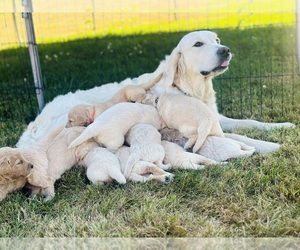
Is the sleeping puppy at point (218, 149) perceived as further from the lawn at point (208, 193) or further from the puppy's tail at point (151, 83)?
the puppy's tail at point (151, 83)

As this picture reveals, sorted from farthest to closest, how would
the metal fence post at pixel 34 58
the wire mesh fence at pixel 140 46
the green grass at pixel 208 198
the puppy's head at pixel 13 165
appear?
the metal fence post at pixel 34 58
the wire mesh fence at pixel 140 46
the puppy's head at pixel 13 165
the green grass at pixel 208 198

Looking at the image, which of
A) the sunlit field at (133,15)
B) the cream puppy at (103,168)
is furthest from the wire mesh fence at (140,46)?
the cream puppy at (103,168)

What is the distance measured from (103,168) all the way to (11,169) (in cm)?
33

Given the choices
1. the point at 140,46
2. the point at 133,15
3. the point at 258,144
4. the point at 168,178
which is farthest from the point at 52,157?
the point at 140,46

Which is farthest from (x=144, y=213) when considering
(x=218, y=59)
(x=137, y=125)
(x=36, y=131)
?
(x=36, y=131)

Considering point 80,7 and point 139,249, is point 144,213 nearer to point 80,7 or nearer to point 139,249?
point 139,249

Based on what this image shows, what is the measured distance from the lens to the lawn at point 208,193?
166cm

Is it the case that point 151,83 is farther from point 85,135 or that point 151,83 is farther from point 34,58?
point 34,58

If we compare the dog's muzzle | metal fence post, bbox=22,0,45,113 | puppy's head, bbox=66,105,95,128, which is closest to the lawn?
metal fence post, bbox=22,0,45,113

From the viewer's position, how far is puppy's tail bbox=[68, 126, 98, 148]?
84.7 inches

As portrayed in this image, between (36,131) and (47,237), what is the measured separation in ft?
3.71

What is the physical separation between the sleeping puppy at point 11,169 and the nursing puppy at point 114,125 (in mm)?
221

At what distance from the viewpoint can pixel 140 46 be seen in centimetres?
440

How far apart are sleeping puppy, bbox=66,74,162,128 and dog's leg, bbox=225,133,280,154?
1.35ft
